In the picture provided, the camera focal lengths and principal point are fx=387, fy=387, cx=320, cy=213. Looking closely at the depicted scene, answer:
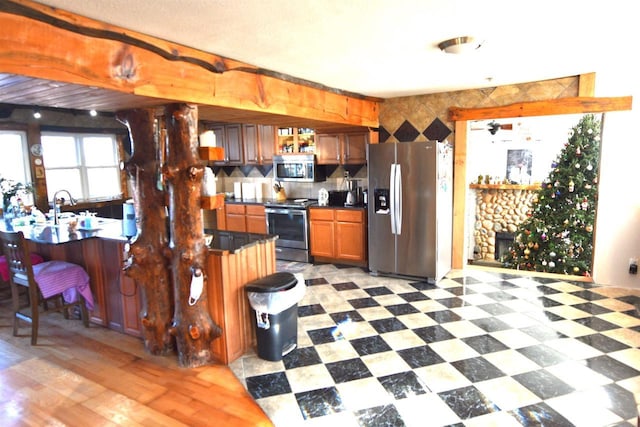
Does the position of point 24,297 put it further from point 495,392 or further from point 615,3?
point 615,3

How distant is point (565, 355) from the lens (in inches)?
115

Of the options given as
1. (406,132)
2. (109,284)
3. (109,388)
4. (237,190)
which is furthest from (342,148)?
(109,388)

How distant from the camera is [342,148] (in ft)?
18.4

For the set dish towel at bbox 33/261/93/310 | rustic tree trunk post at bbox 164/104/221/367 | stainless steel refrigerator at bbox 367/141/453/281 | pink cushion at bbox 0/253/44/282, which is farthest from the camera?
stainless steel refrigerator at bbox 367/141/453/281

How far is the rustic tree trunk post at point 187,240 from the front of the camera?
2742 mm

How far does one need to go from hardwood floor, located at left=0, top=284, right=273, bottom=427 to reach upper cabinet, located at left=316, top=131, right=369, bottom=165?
11.5ft

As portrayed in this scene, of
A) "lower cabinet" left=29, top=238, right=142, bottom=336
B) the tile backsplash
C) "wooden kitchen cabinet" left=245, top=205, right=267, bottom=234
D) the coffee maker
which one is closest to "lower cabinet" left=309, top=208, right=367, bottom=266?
the coffee maker

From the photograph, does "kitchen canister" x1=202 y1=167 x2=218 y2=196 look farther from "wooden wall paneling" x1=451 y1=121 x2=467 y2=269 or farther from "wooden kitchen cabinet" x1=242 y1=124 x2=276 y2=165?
"wooden kitchen cabinet" x1=242 y1=124 x2=276 y2=165

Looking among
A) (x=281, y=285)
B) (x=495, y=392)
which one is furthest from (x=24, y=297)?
(x=495, y=392)

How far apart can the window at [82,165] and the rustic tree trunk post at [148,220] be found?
3.32m

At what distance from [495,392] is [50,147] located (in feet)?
20.1

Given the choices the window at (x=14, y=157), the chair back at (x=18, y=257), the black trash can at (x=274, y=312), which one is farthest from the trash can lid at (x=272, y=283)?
the window at (x=14, y=157)

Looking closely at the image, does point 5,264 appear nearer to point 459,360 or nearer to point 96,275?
point 96,275

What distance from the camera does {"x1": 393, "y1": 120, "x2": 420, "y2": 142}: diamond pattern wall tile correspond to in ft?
16.9
